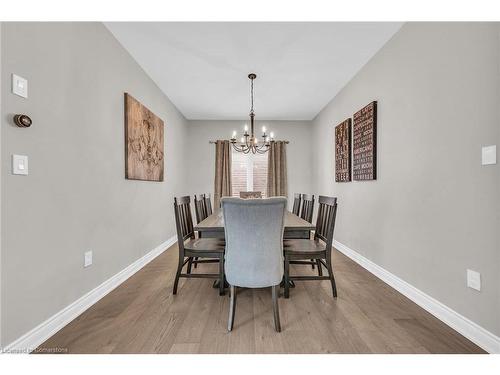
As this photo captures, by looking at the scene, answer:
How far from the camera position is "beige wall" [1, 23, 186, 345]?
1.38 meters

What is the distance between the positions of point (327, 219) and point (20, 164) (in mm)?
2312

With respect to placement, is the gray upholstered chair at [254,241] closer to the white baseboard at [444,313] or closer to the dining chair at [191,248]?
the dining chair at [191,248]

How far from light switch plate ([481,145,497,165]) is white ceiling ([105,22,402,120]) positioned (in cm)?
151

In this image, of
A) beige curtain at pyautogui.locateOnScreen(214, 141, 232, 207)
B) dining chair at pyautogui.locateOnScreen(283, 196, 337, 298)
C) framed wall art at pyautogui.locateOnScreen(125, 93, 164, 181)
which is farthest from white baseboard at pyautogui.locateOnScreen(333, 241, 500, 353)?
beige curtain at pyautogui.locateOnScreen(214, 141, 232, 207)

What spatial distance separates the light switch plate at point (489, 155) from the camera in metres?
1.42

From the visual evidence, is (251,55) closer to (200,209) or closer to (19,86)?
(200,209)

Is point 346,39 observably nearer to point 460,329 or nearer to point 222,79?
point 222,79

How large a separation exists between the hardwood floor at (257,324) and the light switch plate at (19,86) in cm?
155

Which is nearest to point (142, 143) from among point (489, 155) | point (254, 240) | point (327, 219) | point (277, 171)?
point (254, 240)

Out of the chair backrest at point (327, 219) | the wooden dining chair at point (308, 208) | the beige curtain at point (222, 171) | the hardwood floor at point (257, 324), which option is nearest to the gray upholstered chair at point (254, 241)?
the hardwood floor at point (257, 324)

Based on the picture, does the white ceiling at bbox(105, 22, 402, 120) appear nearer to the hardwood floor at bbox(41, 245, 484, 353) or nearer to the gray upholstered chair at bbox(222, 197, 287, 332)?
the gray upholstered chair at bbox(222, 197, 287, 332)

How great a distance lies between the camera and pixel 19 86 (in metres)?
1.41

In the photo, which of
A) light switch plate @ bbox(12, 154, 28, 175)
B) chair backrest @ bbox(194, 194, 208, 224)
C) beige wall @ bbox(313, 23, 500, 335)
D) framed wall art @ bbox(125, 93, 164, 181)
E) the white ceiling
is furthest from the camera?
chair backrest @ bbox(194, 194, 208, 224)
